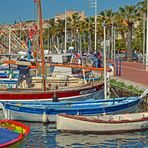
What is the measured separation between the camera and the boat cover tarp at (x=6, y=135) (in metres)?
14.2

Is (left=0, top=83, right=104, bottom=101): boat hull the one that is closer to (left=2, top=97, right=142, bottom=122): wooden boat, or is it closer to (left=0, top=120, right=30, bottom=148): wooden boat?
(left=2, top=97, right=142, bottom=122): wooden boat

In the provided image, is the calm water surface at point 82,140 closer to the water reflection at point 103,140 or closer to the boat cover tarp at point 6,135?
the water reflection at point 103,140

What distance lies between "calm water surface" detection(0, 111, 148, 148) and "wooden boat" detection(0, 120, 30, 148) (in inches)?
97.7

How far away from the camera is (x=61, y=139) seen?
20266mm

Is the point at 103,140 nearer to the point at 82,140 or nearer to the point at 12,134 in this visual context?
the point at 82,140

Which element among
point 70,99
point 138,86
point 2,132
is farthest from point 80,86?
point 2,132

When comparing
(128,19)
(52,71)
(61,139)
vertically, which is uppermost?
(128,19)

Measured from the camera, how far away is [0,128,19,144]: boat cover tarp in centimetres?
1421

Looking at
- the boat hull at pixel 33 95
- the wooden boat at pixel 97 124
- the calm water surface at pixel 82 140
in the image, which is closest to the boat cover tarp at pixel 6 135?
the calm water surface at pixel 82 140

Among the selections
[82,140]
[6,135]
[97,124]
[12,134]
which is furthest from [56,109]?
[6,135]

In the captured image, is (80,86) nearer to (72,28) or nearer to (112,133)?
(112,133)

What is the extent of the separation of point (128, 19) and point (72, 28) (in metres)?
31.4

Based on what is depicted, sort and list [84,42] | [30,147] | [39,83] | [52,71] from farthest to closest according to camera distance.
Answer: [84,42] → [52,71] → [39,83] → [30,147]

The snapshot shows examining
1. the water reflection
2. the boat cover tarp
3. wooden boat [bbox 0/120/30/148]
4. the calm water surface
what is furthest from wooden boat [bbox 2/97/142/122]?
the boat cover tarp
